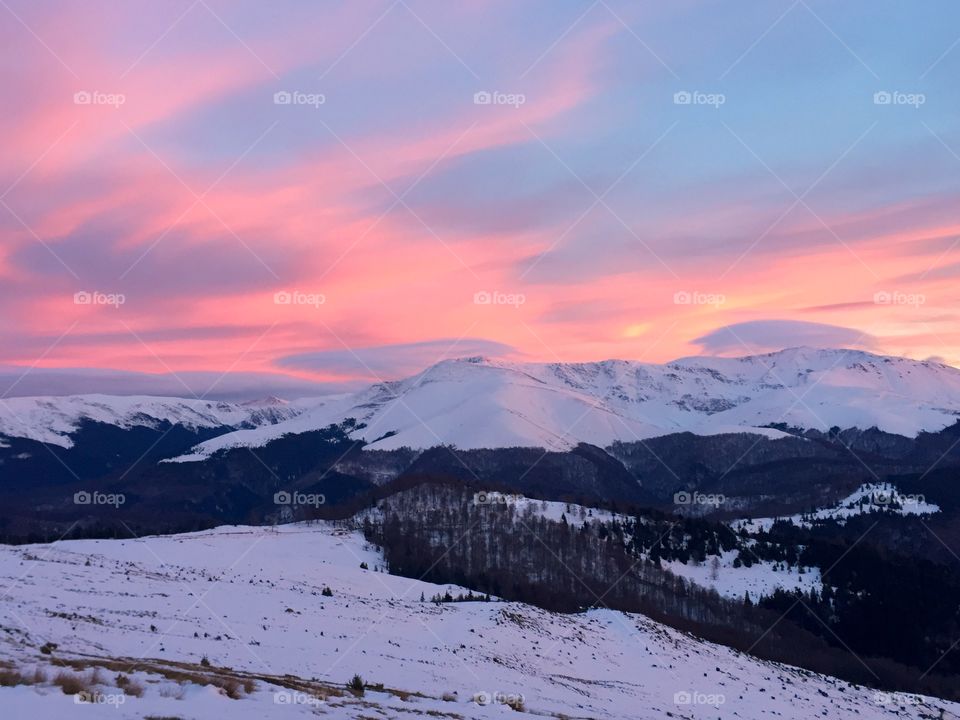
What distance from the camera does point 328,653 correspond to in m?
40.6

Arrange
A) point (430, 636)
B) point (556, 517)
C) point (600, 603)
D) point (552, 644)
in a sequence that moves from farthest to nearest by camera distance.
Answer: point (556, 517), point (600, 603), point (552, 644), point (430, 636)

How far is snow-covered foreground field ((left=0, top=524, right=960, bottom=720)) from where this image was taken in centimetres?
2575

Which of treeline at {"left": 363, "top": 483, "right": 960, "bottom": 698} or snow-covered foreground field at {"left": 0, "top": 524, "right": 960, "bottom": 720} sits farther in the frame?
treeline at {"left": 363, "top": 483, "right": 960, "bottom": 698}

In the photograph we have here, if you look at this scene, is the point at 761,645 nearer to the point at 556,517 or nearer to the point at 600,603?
the point at 600,603

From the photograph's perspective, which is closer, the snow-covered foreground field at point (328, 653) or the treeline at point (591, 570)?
the snow-covered foreground field at point (328, 653)

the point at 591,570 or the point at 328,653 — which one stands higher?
the point at 328,653

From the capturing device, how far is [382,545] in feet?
477

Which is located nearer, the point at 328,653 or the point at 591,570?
the point at 328,653

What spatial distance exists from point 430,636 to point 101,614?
19.2 meters

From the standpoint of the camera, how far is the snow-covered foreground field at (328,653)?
25.8m

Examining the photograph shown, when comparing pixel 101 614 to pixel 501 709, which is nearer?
pixel 501 709

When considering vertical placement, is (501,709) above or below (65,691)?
below

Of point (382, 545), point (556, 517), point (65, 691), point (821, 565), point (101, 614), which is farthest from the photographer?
point (556, 517)

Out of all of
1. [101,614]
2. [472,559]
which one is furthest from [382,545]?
[101,614]
